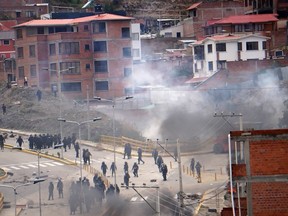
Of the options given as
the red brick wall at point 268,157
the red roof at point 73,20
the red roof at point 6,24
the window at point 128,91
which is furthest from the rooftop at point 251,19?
the red brick wall at point 268,157

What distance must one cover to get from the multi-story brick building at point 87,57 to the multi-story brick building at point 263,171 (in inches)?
2648

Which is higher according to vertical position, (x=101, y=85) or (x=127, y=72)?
(x=127, y=72)

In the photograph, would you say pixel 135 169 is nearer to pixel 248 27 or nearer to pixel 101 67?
pixel 101 67

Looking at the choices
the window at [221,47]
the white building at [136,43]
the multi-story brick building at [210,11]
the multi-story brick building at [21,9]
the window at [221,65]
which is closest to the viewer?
the window at [221,65]

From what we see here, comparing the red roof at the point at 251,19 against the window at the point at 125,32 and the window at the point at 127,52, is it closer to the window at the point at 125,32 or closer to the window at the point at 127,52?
the window at the point at 125,32

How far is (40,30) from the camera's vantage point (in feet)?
331

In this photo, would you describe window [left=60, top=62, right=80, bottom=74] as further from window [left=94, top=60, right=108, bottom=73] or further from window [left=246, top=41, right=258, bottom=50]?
window [left=246, top=41, right=258, bottom=50]

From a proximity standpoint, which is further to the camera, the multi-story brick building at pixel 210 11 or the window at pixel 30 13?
the window at pixel 30 13

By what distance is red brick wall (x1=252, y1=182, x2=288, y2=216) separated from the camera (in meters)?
30.4

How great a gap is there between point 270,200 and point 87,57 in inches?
2714

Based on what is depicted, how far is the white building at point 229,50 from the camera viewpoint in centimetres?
9750

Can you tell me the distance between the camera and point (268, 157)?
99.1 feet

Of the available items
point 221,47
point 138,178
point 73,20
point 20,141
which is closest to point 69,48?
point 73,20

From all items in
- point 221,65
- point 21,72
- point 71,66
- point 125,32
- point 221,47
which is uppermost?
point 125,32
